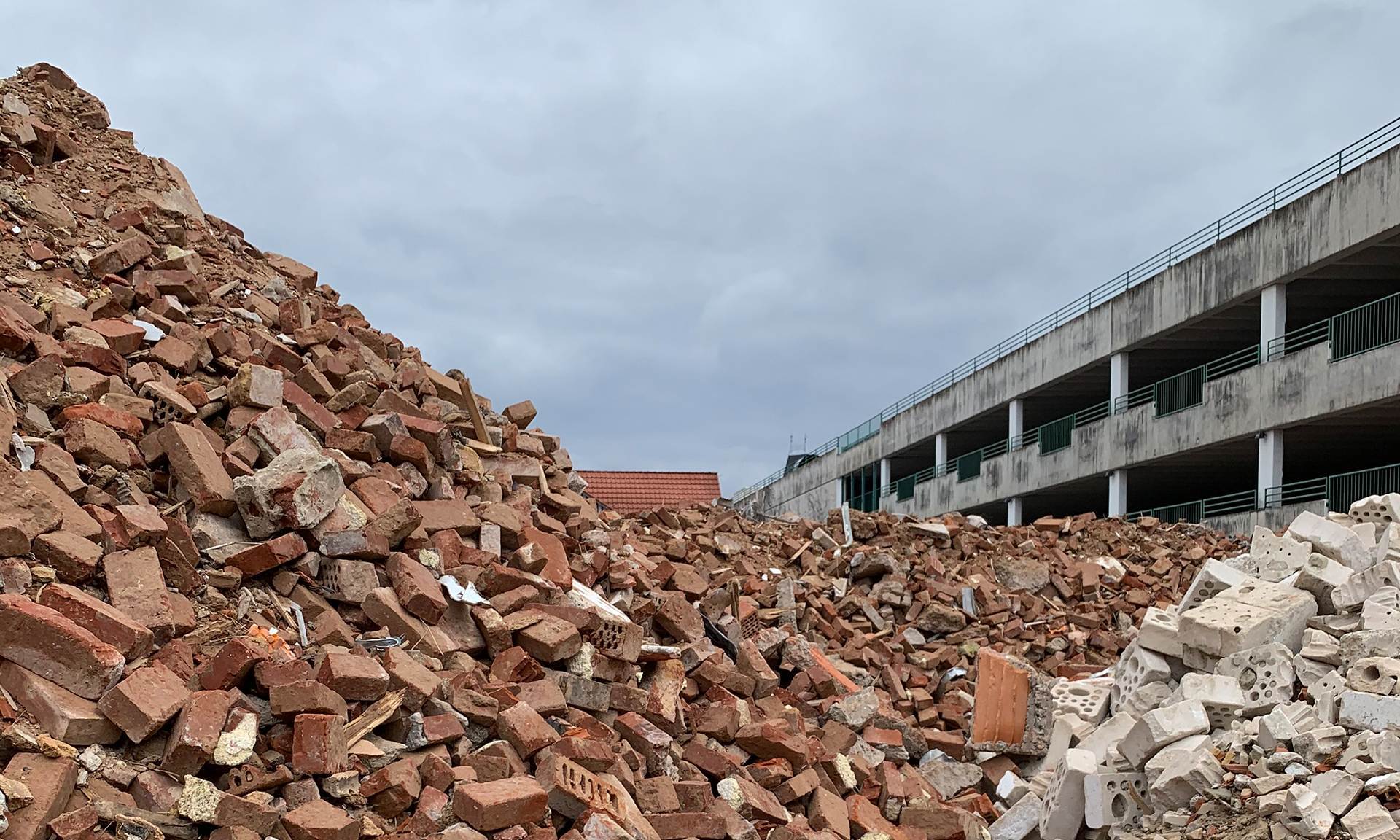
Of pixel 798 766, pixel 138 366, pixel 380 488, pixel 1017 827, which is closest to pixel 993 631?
pixel 1017 827

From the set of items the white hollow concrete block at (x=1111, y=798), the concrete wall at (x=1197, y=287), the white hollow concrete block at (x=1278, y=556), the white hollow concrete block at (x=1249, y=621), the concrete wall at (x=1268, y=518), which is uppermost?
the concrete wall at (x=1197, y=287)

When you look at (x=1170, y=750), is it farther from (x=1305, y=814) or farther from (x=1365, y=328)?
(x=1365, y=328)

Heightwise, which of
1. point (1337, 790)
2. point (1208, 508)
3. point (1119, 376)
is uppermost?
point (1119, 376)

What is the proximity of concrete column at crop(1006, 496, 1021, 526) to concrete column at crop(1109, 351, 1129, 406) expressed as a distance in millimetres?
5524

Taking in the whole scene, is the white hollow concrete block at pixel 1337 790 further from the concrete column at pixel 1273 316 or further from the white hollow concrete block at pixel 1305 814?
the concrete column at pixel 1273 316

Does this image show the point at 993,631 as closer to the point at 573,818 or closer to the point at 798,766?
the point at 798,766

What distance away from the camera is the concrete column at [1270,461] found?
2069cm

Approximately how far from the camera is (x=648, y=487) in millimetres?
31609

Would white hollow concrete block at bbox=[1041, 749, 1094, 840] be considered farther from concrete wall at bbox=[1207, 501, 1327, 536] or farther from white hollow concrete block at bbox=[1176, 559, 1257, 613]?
concrete wall at bbox=[1207, 501, 1327, 536]

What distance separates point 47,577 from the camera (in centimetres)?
536

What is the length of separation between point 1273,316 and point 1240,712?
15120 mm

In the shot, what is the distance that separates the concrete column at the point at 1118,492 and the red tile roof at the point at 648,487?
1059 cm

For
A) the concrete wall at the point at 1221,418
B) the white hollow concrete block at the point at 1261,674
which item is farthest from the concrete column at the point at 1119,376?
the white hollow concrete block at the point at 1261,674

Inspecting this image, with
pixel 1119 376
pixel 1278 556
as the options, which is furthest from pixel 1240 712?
pixel 1119 376
